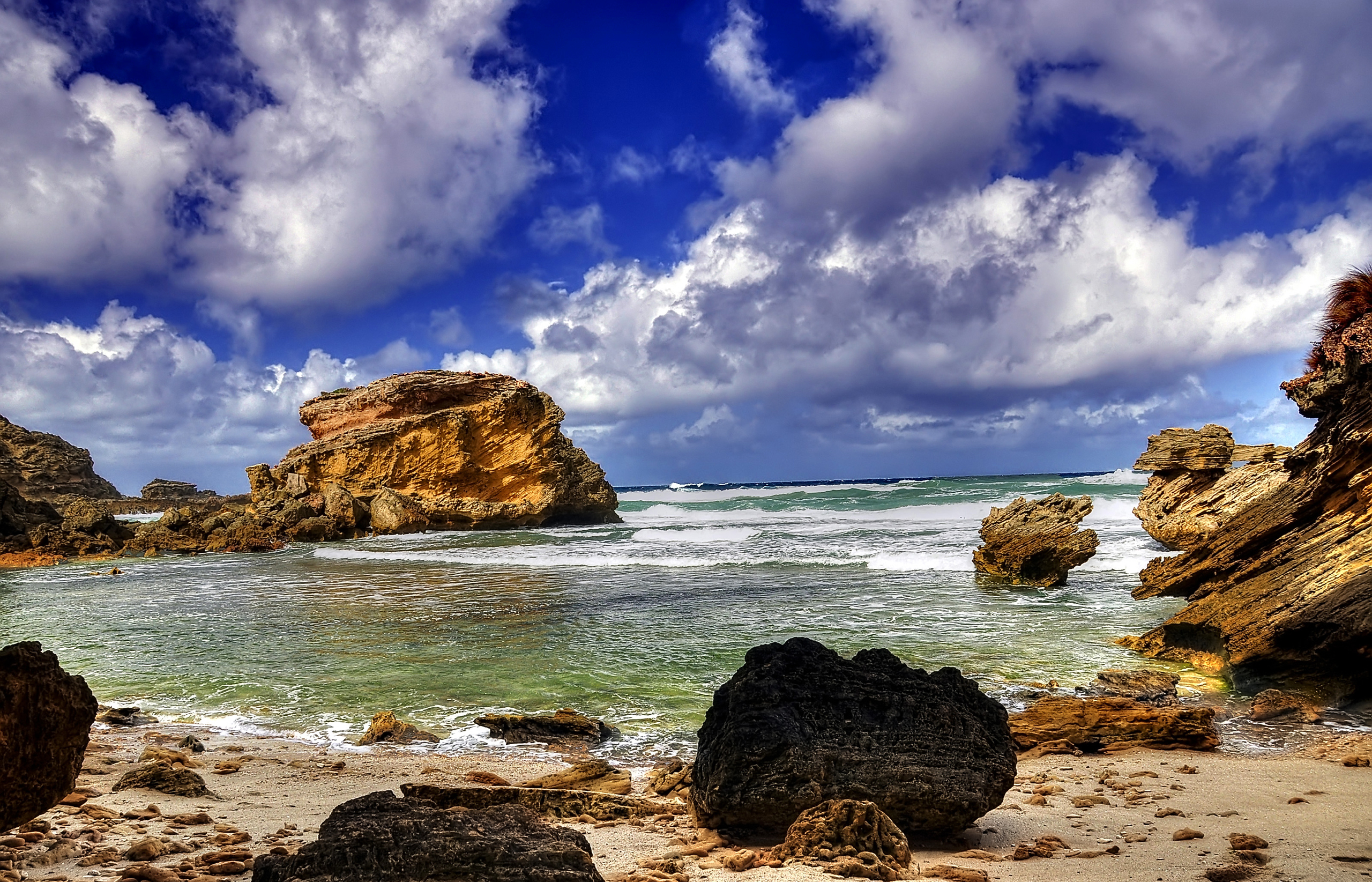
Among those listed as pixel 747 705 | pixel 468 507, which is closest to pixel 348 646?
pixel 747 705

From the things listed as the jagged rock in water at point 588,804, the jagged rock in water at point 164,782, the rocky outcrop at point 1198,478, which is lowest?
the jagged rock in water at point 588,804

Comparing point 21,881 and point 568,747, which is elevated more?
point 21,881

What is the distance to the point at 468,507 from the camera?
111 feet

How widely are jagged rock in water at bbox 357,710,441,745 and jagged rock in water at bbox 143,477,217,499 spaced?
227ft

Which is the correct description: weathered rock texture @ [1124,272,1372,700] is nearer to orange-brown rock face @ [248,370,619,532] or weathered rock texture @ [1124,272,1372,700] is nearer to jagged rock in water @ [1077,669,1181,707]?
jagged rock in water @ [1077,669,1181,707]

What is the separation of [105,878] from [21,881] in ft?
0.84

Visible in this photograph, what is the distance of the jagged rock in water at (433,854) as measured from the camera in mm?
2531

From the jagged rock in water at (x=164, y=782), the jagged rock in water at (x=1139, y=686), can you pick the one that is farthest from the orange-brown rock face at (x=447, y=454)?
the jagged rock in water at (x=1139, y=686)

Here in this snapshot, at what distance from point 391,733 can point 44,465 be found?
157 ft

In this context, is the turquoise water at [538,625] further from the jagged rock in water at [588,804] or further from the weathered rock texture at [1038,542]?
the jagged rock in water at [588,804]

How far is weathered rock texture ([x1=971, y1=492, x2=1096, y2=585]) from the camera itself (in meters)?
13.5

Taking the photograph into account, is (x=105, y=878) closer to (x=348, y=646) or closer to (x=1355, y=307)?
(x=348, y=646)

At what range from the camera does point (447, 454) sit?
34.4 m

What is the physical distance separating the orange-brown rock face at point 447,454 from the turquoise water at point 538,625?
11922 millimetres
